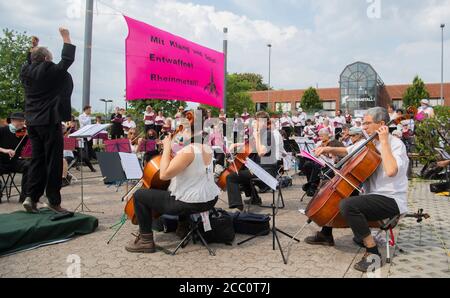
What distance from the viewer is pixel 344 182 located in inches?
137

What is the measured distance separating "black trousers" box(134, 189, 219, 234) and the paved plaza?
14.7 inches

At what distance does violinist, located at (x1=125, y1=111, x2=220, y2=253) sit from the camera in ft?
11.9

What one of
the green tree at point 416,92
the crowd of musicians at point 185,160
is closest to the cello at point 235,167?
the crowd of musicians at point 185,160

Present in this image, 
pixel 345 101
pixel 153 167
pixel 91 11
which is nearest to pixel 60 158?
pixel 153 167

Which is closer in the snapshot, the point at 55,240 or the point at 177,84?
the point at 55,240

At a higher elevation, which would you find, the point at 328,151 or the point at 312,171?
the point at 328,151

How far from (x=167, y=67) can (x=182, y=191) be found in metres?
3.46

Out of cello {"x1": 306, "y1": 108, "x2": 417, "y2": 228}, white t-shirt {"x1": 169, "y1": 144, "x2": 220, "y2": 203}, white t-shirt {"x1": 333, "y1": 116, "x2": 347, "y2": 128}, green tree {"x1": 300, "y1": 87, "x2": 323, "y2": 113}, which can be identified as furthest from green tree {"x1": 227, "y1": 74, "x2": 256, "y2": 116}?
cello {"x1": 306, "y1": 108, "x2": 417, "y2": 228}

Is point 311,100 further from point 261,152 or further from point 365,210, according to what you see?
point 365,210

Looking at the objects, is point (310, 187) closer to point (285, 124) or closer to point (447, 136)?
point (447, 136)

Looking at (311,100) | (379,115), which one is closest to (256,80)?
(311,100)

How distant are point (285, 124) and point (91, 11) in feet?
40.0

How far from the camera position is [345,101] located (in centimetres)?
4572
